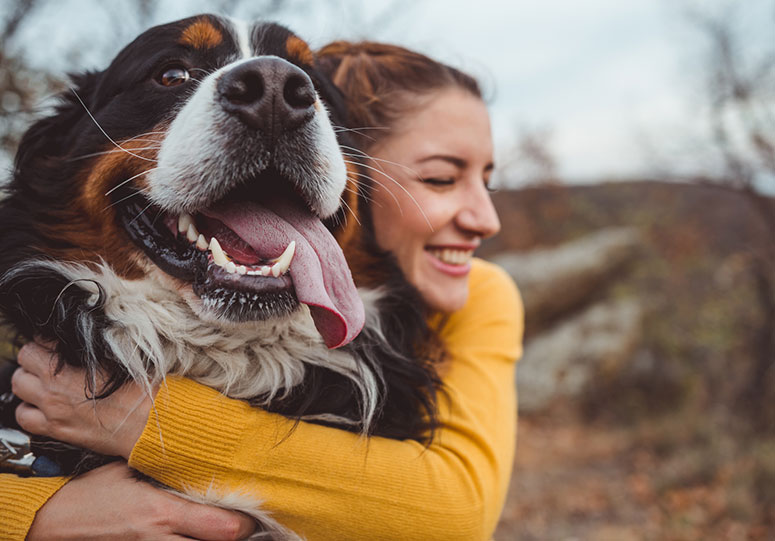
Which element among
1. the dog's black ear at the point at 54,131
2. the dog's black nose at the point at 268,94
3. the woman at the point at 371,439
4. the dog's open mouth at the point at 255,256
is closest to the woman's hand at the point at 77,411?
the woman at the point at 371,439

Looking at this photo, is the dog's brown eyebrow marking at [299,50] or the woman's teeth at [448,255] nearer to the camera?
the dog's brown eyebrow marking at [299,50]

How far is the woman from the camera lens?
1587 millimetres

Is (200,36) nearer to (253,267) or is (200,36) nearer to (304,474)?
(253,267)

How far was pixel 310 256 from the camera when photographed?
1.60 m

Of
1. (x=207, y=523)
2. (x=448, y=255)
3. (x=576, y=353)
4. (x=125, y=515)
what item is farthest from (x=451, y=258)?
(x=576, y=353)

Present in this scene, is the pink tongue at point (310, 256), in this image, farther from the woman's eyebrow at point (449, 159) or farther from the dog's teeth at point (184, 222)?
the woman's eyebrow at point (449, 159)

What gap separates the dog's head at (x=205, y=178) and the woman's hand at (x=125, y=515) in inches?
19.5

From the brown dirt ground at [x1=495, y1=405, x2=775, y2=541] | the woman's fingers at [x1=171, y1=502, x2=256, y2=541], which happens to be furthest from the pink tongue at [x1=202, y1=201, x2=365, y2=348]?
the brown dirt ground at [x1=495, y1=405, x2=775, y2=541]

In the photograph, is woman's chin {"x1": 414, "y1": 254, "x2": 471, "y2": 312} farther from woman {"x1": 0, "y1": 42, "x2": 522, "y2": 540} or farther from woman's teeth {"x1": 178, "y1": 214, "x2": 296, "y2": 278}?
woman's teeth {"x1": 178, "y1": 214, "x2": 296, "y2": 278}

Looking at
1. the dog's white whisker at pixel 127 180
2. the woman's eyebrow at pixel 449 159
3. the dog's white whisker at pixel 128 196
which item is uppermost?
the dog's white whisker at pixel 127 180

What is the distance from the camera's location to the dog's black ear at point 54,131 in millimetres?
2012

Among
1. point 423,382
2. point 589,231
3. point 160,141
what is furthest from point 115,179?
point 589,231

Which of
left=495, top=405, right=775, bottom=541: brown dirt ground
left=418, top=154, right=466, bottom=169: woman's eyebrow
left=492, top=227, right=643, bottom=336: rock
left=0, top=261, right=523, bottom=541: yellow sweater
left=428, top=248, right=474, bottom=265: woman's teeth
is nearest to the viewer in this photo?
left=0, top=261, right=523, bottom=541: yellow sweater

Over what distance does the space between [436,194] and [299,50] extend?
701 mm
